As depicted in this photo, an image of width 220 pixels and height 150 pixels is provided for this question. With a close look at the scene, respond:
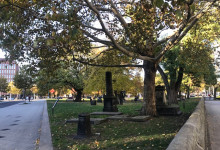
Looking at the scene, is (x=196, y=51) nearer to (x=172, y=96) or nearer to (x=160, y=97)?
(x=160, y=97)

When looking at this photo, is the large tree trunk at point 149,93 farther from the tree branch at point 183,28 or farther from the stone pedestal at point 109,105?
the stone pedestal at point 109,105

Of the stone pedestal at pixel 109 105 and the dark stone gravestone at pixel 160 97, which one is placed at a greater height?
the dark stone gravestone at pixel 160 97

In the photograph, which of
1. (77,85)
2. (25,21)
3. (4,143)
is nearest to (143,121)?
(4,143)

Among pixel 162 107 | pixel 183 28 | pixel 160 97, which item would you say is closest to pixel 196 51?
pixel 160 97

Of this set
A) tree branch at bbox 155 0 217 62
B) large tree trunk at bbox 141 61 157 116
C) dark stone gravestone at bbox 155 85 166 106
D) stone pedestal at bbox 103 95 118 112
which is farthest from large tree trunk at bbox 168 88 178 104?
tree branch at bbox 155 0 217 62

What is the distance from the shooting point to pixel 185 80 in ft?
135

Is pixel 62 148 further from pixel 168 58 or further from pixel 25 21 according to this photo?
pixel 168 58

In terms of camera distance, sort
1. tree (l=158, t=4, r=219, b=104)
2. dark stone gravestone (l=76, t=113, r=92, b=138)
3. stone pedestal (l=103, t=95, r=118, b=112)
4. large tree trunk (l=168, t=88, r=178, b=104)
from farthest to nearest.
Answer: large tree trunk (l=168, t=88, r=178, b=104) → stone pedestal (l=103, t=95, r=118, b=112) → tree (l=158, t=4, r=219, b=104) → dark stone gravestone (l=76, t=113, r=92, b=138)

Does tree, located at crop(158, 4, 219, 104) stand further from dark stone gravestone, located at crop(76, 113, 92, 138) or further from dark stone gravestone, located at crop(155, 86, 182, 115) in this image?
dark stone gravestone, located at crop(76, 113, 92, 138)

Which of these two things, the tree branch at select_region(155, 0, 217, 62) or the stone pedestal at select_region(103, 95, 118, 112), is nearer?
the tree branch at select_region(155, 0, 217, 62)

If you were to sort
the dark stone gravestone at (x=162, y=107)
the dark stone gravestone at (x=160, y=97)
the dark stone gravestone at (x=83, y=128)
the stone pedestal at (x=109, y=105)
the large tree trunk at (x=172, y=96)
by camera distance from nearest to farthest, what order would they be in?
the dark stone gravestone at (x=83, y=128) → the dark stone gravestone at (x=162, y=107) → the dark stone gravestone at (x=160, y=97) → the stone pedestal at (x=109, y=105) → the large tree trunk at (x=172, y=96)

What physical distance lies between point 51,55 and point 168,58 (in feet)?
52.1

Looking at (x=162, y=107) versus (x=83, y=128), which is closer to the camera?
(x=83, y=128)

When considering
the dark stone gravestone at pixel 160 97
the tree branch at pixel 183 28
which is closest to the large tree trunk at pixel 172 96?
A: the dark stone gravestone at pixel 160 97
